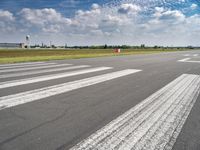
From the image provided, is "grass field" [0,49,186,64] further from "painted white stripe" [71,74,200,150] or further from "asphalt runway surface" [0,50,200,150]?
"painted white stripe" [71,74,200,150]

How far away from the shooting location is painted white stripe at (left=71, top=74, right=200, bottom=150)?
2.82 meters

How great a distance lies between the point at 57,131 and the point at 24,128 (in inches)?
23.6

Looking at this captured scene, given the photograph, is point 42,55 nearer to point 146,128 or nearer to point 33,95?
point 33,95

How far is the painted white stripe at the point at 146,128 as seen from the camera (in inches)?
111

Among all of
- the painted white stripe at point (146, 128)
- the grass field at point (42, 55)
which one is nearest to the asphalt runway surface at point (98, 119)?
the painted white stripe at point (146, 128)

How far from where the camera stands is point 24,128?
331cm

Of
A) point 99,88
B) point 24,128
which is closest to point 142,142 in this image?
point 24,128

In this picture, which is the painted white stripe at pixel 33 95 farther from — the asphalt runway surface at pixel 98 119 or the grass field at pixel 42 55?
the grass field at pixel 42 55

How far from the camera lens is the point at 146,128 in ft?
11.2

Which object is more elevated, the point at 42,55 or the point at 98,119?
the point at 98,119

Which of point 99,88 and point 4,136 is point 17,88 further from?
point 4,136

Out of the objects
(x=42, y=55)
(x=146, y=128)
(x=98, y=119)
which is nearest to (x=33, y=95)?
(x=98, y=119)

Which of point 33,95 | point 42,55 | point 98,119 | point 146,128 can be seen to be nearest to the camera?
point 146,128

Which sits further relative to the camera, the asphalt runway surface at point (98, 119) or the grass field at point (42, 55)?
the grass field at point (42, 55)
